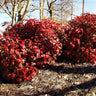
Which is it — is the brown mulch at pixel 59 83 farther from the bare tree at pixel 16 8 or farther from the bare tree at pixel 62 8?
the bare tree at pixel 62 8

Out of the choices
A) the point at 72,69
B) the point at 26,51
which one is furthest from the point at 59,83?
the point at 26,51

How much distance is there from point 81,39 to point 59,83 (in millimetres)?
1582

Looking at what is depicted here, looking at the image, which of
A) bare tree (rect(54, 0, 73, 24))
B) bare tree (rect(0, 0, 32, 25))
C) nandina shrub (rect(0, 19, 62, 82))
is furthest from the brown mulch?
bare tree (rect(54, 0, 73, 24))

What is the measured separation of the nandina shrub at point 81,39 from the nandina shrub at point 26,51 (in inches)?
17.1

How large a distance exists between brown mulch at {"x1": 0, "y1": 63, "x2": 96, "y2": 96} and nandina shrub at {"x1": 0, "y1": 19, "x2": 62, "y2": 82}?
0.24 metres

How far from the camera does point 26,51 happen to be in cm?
370

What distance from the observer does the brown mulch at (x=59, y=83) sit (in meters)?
3.40

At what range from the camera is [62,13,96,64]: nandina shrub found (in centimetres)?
444

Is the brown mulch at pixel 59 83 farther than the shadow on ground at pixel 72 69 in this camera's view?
No

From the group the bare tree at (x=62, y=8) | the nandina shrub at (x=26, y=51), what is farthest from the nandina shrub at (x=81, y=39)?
the bare tree at (x=62, y=8)

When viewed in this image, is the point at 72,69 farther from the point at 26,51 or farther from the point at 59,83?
the point at 26,51

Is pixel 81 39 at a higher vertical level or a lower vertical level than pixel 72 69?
higher

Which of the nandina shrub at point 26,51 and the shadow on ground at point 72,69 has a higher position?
the nandina shrub at point 26,51

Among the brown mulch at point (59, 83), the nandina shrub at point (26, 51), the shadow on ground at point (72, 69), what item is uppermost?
the nandina shrub at point (26, 51)
